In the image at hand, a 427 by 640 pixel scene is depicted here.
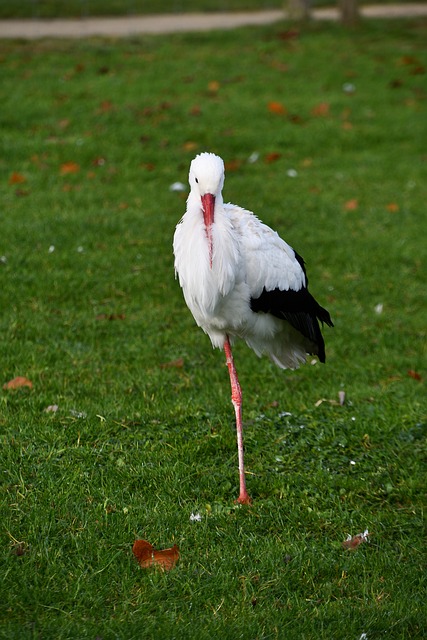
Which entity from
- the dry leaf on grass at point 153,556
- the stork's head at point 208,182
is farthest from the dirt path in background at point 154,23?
the dry leaf on grass at point 153,556

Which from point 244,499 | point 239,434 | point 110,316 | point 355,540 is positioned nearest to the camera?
point 355,540

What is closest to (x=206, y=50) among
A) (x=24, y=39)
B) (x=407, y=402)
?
(x=24, y=39)

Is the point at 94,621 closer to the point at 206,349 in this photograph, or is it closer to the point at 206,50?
the point at 206,349

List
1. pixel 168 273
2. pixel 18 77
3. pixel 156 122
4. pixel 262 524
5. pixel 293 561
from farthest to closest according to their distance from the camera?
1. pixel 18 77
2. pixel 156 122
3. pixel 168 273
4. pixel 262 524
5. pixel 293 561

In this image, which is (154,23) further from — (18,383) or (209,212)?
(209,212)

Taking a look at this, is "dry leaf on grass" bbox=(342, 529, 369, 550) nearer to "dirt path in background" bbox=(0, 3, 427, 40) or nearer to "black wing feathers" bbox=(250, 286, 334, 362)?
"black wing feathers" bbox=(250, 286, 334, 362)

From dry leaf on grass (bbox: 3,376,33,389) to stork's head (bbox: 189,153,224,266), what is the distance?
1.71m

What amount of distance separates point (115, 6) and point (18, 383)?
44.3 ft

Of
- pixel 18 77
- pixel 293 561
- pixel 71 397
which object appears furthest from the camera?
pixel 18 77

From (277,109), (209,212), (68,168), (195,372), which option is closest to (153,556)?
(209,212)

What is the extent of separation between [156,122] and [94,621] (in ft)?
25.5

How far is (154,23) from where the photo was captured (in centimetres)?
1586

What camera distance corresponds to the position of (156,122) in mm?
10562

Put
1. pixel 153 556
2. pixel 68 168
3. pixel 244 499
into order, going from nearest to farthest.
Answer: pixel 153 556 < pixel 244 499 < pixel 68 168
